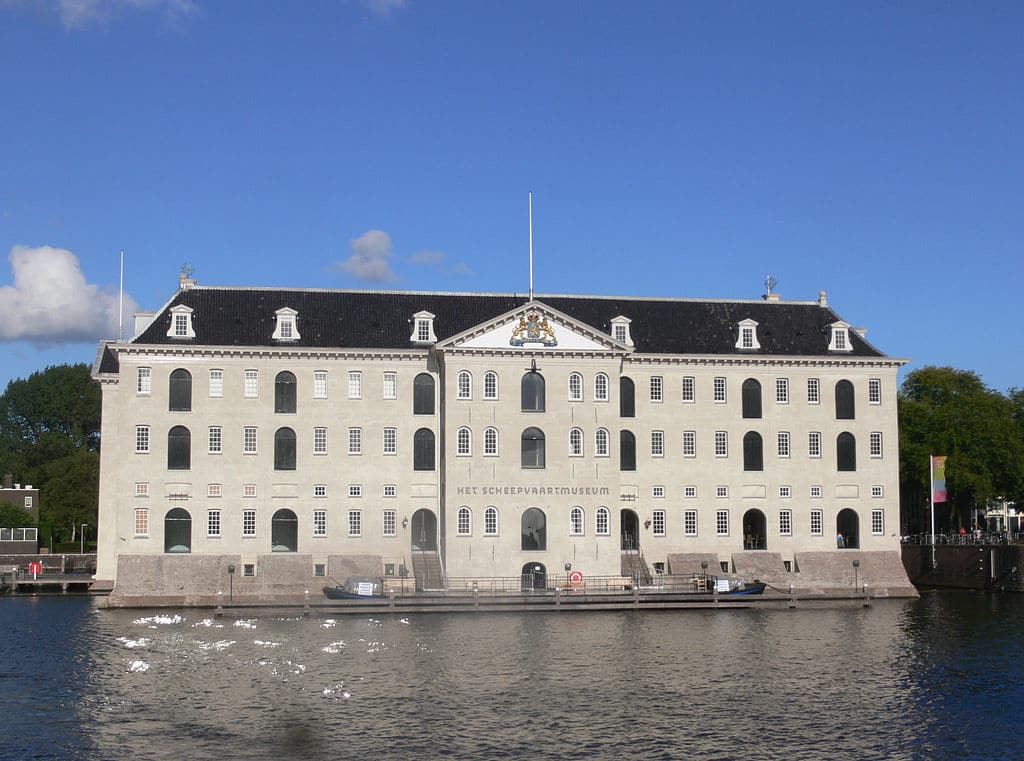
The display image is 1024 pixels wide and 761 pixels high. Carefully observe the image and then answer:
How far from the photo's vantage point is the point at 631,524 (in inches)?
2879

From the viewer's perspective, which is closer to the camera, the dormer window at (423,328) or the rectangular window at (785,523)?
the dormer window at (423,328)

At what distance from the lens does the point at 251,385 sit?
6931cm

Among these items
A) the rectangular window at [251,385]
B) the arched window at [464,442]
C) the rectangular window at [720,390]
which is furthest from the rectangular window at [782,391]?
the rectangular window at [251,385]

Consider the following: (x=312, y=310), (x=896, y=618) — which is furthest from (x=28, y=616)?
(x=896, y=618)

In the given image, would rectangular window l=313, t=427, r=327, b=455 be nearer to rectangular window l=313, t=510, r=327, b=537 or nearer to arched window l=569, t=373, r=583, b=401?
rectangular window l=313, t=510, r=327, b=537

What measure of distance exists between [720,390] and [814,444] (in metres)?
6.40

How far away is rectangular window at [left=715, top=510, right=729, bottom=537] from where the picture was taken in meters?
72.8

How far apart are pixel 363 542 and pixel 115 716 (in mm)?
33538

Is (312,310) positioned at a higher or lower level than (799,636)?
higher

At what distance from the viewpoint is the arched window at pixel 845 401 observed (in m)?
74.0

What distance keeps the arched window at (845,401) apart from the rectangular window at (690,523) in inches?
412

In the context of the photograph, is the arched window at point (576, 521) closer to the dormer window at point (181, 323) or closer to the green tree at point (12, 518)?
the dormer window at point (181, 323)

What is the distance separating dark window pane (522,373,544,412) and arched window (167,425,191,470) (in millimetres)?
18363

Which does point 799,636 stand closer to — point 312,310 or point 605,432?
point 605,432
